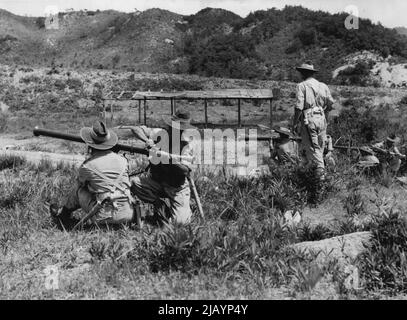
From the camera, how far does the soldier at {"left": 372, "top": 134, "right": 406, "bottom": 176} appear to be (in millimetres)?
8343

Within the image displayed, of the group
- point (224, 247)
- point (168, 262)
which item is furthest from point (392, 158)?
point (168, 262)

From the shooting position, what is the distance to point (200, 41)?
54594 mm

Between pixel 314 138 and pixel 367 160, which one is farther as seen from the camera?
pixel 367 160

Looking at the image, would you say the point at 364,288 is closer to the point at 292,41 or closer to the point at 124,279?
the point at 124,279

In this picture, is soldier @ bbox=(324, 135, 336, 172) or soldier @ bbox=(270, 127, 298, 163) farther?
soldier @ bbox=(270, 127, 298, 163)

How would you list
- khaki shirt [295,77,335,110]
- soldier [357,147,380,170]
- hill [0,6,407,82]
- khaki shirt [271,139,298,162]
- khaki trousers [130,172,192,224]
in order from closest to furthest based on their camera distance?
khaki trousers [130,172,192,224], khaki shirt [295,77,335,110], khaki shirt [271,139,298,162], soldier [357,147,380,170], hill [0,6,407,82]

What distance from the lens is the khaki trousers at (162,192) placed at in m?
5.95

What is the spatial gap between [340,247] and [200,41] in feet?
169

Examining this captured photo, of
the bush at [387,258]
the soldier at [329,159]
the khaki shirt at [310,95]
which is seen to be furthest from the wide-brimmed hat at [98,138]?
the soldier at [329,159]

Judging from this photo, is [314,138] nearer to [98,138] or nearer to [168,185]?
[168,185]

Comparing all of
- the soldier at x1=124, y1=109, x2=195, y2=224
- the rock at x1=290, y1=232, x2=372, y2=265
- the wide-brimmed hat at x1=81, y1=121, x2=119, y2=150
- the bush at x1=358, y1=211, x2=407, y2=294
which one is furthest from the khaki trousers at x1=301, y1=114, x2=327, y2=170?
the wide-brimmed hat at x1=81, y1=121, x2=119, y2=150

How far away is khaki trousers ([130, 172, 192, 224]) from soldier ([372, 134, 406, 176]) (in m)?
3.70

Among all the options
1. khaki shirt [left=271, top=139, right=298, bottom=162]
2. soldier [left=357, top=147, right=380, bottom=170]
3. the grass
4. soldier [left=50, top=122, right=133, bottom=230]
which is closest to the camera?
the grass

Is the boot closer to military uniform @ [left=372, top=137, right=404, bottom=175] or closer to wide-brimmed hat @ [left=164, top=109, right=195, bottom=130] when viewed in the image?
wide-brimmed hat @ [left=164, top=109, right=195, bottom=130]
